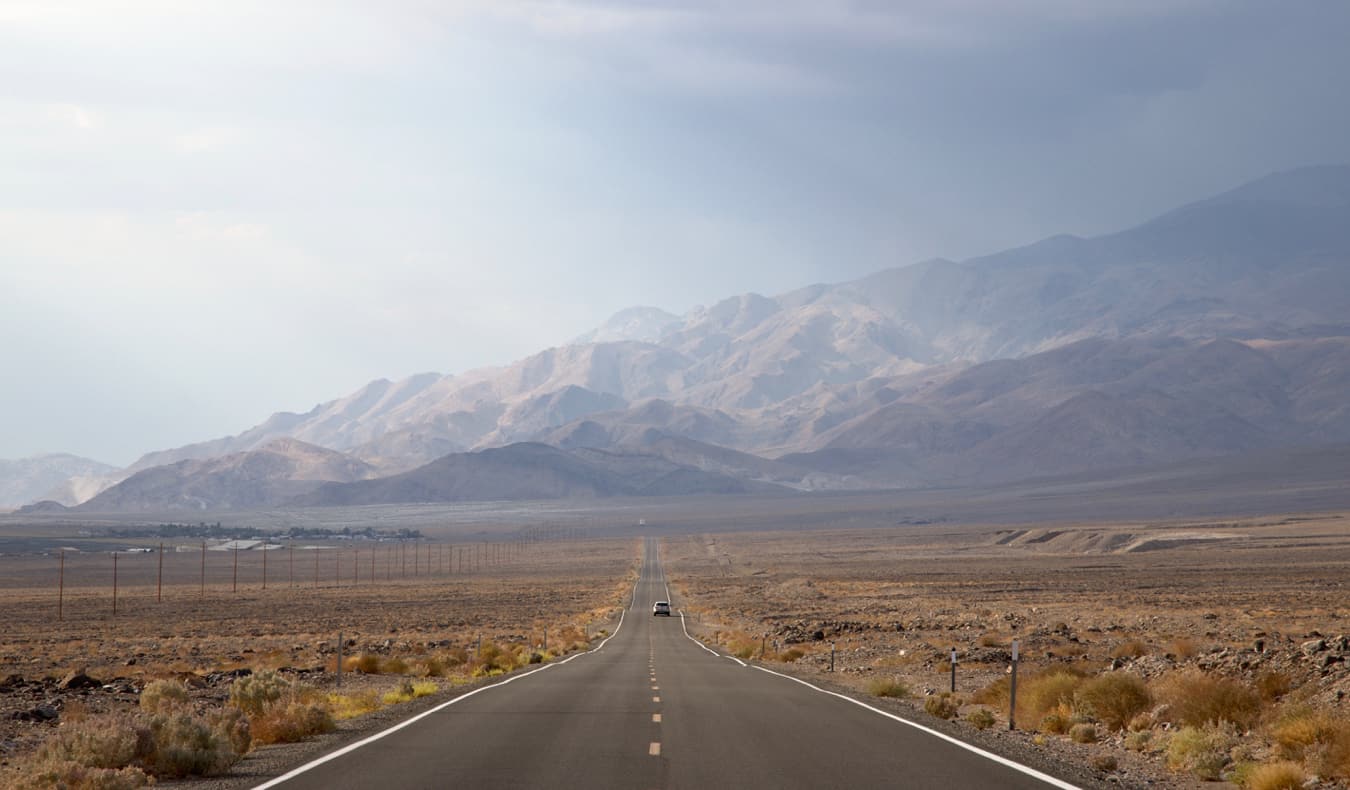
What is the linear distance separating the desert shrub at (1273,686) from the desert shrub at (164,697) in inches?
643

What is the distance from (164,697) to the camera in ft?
66.9

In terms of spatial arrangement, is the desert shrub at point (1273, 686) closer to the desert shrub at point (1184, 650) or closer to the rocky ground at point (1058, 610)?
the rocky ground at point (1058, 610)

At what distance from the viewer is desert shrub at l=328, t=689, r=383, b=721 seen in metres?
19.6

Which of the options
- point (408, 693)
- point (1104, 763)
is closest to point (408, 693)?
point (408, 693)

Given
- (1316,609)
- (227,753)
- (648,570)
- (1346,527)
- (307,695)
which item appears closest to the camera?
(227,753)

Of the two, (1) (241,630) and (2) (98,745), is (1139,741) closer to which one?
(2) (98,745)

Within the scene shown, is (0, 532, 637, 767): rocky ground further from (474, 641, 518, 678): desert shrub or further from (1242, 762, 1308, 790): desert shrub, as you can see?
(1242, 762, 1308, 790): desert shrub

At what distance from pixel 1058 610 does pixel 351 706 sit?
4225cm

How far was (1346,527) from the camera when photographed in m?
138

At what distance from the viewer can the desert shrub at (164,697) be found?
63.8 feet

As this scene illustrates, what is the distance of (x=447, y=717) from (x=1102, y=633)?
28.7 m

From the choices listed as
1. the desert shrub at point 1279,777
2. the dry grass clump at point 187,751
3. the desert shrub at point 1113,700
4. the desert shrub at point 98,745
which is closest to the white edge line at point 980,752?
the desert shrub at point 1279,777

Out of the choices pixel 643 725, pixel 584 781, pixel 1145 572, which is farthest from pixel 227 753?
pixel 1145 572

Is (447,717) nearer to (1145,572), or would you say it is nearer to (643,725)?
(643,725)
